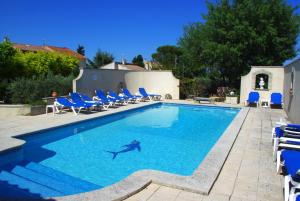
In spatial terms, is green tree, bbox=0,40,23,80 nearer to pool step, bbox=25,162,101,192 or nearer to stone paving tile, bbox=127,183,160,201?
pool step, bbox=25,162,101,192

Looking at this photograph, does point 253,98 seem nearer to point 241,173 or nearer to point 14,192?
point 241,173

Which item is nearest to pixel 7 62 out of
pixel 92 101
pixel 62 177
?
pixel 92 101

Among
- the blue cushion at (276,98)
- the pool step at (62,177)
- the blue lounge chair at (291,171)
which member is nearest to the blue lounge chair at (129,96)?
the blue cushion at (276,98)

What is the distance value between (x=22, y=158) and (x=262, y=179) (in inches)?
194

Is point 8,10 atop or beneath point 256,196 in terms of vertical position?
atop

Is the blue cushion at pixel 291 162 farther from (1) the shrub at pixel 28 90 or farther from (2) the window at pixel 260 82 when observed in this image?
(2) the window at pixel 260 82

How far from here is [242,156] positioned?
18.7ft

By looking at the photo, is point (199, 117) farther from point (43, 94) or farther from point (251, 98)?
point (43, 94)

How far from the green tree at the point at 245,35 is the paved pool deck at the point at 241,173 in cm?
1100

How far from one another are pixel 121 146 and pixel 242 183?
3900 mm

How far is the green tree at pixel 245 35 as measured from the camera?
18109 millimetres

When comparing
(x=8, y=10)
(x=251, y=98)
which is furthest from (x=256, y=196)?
(x=8, y=10)

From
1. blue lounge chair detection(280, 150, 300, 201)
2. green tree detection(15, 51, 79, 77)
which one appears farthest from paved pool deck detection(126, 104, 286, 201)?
green tree detection(15, 51, 79, 77)

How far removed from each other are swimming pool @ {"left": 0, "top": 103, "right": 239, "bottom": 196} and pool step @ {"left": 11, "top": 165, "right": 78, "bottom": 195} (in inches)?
4.6
